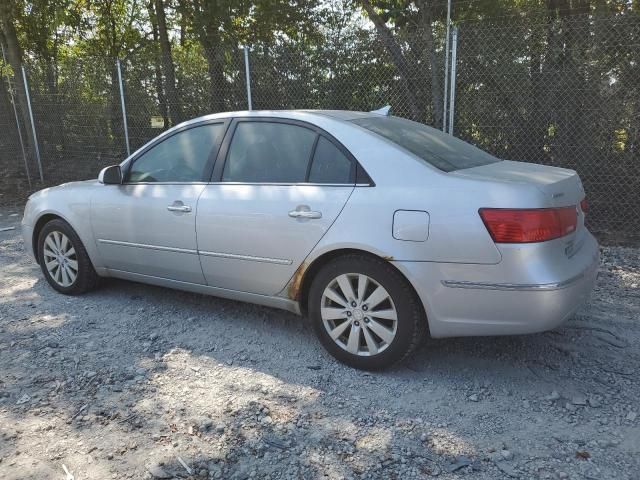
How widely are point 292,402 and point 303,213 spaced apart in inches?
44.2

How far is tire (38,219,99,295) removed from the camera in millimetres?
4711

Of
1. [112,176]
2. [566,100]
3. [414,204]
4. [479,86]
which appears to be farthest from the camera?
[479,86]

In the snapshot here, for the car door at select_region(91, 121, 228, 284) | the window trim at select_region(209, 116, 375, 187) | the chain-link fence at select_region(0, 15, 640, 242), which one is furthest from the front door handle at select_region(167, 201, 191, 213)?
the chain-link fence at select_region(0, 15, 640, 242)

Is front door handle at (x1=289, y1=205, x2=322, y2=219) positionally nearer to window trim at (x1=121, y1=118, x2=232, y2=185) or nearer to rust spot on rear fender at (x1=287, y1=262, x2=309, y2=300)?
rust spot on rear fender at (x1=287, y1=262, x2=309, y2=300)

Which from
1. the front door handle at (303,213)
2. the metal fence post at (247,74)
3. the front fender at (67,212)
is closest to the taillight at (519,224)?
the front door handle at (303,213)

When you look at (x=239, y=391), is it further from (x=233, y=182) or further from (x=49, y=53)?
(x=49, y=53)

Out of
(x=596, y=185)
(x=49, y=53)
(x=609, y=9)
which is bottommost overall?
(x=596, y=185)

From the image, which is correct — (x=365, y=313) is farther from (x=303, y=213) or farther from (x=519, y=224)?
(x=519, y=224)

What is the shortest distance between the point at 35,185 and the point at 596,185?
9.97 metres

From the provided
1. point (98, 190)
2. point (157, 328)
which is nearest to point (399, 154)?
point (157, 328)

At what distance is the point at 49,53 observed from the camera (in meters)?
12.6

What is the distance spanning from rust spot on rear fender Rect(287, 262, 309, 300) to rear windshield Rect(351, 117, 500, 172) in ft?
3.19

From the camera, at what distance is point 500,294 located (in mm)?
2881

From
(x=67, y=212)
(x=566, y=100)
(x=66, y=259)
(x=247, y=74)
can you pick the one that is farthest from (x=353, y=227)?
(x=247, y=74)
